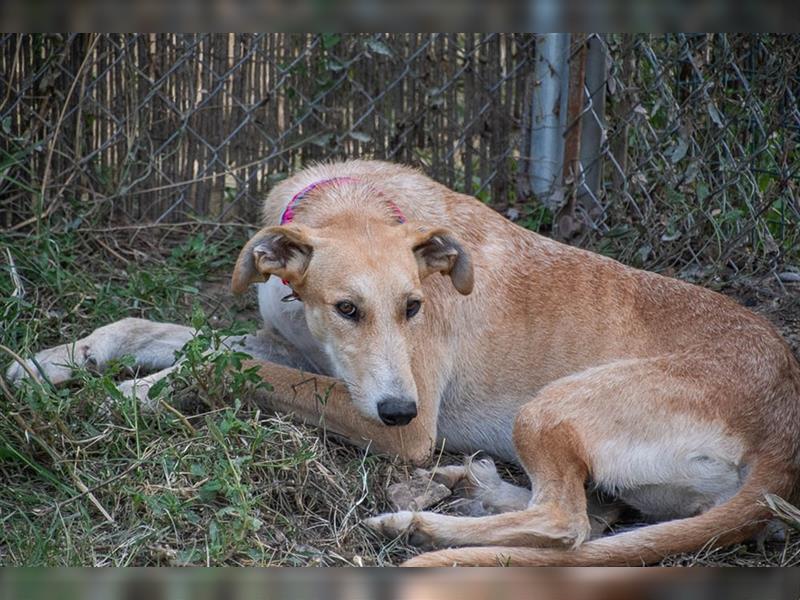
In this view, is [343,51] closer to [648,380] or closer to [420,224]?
[420,224]

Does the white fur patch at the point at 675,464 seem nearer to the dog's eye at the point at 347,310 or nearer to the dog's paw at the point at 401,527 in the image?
the dog's paw at the point at 401,527

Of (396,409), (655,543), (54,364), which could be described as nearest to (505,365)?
(396,409)

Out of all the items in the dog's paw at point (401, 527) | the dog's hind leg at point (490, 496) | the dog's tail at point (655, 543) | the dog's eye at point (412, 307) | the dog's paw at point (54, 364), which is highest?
the dog's eye at point (412, 307)

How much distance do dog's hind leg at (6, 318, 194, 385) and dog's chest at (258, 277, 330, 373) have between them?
0.38 m

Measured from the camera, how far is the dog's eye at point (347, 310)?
12.5ft

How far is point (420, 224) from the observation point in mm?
4375

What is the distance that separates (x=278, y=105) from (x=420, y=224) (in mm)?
2062

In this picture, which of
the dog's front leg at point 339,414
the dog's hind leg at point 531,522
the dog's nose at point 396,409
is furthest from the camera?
the dog's front leg at point 339,414

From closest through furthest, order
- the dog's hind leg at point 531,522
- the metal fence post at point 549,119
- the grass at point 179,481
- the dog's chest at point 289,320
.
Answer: the grass at point 179,481 → the dog's hind leg at point 531,522 → the dog's chest at point 289,320 → the metal fence post at point 549,119

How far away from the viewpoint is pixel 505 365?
174 inches

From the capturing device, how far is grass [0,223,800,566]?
10.5 ft

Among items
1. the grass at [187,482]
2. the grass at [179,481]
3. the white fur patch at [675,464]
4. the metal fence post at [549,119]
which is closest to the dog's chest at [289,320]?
the grass at [187,482]

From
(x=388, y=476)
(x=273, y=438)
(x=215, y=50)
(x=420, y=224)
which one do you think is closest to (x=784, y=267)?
(x=420, y=224)

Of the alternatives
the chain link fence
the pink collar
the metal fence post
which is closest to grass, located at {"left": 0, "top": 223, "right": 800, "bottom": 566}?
the pink collar
